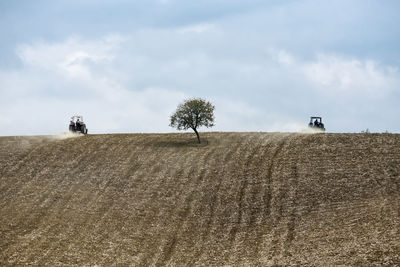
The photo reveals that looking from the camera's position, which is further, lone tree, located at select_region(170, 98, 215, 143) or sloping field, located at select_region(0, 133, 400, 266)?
lone tree, located at select_region(170, 98, 215, 143)

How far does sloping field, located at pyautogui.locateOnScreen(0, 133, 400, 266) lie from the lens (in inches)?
1240

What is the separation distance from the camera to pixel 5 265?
30.9 m

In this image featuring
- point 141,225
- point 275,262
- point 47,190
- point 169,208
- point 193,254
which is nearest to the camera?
point 275,262

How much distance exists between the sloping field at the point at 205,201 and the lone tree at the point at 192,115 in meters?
1.99

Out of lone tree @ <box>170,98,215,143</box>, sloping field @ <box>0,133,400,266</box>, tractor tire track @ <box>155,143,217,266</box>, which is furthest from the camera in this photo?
lone tree @ <box>170,98,215,143</box>

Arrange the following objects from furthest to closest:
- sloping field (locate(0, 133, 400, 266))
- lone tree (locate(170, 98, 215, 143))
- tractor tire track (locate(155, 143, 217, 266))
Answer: lone tree (locate(170, 98, 215, 143)), tractor tire track (locate(155, 143, 217, 266)), sloping field (locate(0, 133, 400, 266))

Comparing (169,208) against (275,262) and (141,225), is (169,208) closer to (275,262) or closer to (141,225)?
(141,225)

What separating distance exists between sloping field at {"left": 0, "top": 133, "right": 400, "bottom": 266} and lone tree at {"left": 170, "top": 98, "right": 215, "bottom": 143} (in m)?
1.99

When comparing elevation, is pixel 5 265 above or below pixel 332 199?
below

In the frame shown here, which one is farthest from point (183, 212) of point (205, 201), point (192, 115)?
point (192, 115)

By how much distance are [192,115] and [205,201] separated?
16.8m

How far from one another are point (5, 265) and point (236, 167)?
21.1 m

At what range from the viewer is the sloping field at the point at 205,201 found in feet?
103

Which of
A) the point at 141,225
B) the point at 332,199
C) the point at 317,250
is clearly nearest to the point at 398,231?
the point at 317,250
